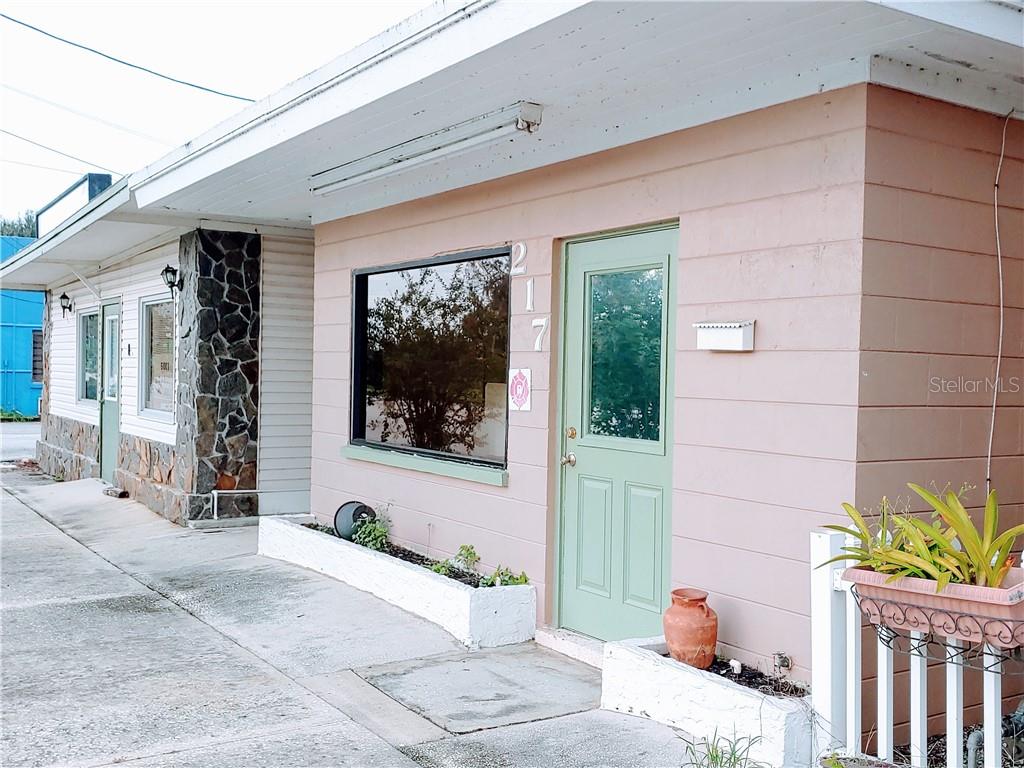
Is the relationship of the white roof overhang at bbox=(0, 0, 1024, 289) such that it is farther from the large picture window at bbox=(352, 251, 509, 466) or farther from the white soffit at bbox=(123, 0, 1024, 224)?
the large picture window at bbox=(352, 251, 509, 466)

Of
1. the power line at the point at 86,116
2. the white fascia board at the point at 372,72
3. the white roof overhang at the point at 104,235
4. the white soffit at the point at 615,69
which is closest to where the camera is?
the white soffit at the point at 615,69

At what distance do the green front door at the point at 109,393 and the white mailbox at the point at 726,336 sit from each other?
8.63m

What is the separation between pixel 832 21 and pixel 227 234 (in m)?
6.48

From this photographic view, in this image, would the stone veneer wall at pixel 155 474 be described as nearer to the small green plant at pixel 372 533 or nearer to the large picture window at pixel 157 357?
the large picture window at pixel 157 357

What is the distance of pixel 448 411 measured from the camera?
6227 millimetres

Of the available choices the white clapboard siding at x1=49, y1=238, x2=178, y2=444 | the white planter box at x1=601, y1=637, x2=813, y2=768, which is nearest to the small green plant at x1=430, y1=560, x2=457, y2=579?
the white planter box at x1=601, y1=637, x2=813, y2=768

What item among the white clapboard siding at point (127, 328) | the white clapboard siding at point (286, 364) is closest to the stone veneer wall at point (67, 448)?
the white clapboard siding at point (127, 328)

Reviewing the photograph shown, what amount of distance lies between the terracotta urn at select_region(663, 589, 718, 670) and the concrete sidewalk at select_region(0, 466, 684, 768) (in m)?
0.30

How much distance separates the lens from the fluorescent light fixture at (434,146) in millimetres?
4324

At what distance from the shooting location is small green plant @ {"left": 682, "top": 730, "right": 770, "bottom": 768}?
3.28 m

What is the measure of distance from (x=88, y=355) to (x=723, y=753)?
11.6 meters

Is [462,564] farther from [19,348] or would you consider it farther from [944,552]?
[19,348]

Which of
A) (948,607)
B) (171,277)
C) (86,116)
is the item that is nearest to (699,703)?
(948,607)

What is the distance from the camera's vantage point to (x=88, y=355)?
42.3 feet
